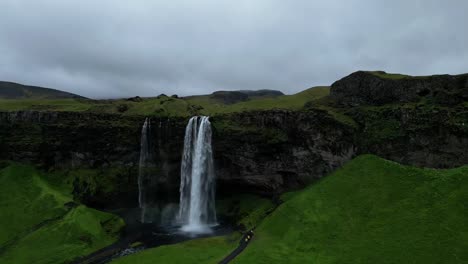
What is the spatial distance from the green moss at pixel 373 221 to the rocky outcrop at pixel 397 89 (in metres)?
17.1

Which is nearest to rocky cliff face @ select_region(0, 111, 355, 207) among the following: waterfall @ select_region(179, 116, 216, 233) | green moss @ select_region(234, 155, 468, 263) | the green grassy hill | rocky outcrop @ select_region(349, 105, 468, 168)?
waterfall @ select_region(179, 116, 216, 233)

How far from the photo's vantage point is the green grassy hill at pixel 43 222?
161ft

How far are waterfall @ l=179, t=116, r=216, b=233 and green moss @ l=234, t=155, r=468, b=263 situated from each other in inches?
727

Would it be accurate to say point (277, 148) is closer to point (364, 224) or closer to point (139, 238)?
point (364, 224)

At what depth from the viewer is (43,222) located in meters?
55.9

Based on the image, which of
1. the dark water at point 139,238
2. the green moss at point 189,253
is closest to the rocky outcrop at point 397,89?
the dark water at point 139,238

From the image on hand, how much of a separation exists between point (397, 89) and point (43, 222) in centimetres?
6357

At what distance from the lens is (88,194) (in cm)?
6881

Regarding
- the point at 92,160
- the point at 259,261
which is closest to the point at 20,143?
the point at 92,160

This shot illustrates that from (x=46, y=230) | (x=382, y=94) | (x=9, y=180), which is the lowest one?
(x=46, y=230)

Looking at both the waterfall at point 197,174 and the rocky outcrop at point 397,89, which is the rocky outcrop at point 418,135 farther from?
the waterfall at point 197,174

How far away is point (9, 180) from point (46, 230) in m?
19.3

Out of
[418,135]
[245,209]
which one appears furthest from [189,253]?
[418,135]

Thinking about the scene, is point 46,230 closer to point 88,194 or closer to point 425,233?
point 88,194
